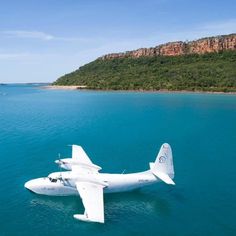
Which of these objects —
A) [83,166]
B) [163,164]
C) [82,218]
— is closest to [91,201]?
[82,218]

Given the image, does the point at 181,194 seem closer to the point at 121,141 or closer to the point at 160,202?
the point at 160,202

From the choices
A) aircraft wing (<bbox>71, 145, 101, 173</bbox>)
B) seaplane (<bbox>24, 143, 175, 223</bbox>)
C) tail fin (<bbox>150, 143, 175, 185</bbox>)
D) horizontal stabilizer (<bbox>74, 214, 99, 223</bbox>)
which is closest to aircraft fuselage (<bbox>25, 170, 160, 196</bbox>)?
seaplane (<bbox>24, 143, 175, 223</bbox>)

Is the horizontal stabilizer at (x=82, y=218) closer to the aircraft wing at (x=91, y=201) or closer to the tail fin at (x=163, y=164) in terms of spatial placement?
the aircraft wing at (x=91, y=201)

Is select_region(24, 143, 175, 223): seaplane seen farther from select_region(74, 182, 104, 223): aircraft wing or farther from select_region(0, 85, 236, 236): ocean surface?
select_region(0, 85, 236, 236): ocean surface

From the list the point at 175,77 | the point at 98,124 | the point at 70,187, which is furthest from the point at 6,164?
the point at 175,77

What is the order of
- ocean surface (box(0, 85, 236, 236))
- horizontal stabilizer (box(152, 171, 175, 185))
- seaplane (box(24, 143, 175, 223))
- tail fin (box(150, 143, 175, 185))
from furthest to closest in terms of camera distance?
tail fin (box(150, 143, 175, 185)), horizontal stabilizer (box(152, 171, 175, 185)), seaplane (box(24, 143, 175, 223)), ocean surface (box(0, 85, 236, 236))
